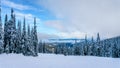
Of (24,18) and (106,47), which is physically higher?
(24,18)

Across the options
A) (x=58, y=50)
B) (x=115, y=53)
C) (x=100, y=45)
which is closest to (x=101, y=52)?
(x=100, y=45)

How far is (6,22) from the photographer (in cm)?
6688

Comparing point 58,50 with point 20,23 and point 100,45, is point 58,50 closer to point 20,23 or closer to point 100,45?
point 100,45

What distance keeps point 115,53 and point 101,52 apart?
9952 millimetres

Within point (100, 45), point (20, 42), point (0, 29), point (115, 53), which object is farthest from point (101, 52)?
point (0, 29)

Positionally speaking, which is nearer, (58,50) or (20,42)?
(20,42)

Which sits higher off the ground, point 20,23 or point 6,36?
point 20,23

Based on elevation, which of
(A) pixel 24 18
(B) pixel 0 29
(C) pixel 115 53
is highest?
(A) pixel 24 18

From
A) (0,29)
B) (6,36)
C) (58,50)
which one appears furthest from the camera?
(58,50)

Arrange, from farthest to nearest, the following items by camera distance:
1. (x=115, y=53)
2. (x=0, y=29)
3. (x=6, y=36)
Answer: (x=115, y=53), (x=6, y=36), (x=0, y=29)

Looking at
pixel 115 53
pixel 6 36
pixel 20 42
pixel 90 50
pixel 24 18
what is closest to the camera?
pixel 6 36

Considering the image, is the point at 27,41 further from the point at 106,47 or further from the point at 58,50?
the point at 58,50

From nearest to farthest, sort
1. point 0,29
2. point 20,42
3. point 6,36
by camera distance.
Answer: point 0,29 → point 6,36 → point 20,42

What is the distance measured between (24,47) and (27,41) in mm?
1831
